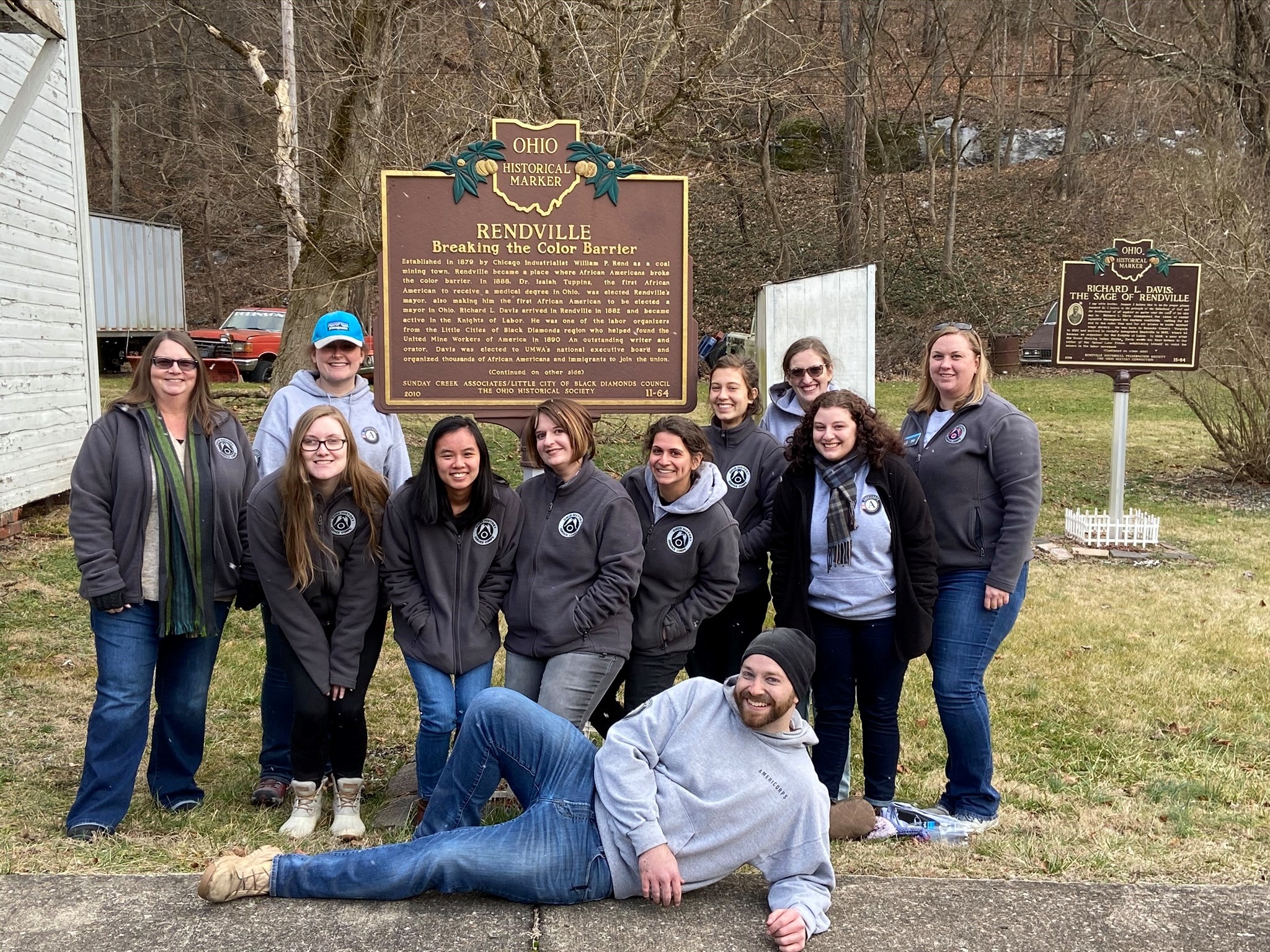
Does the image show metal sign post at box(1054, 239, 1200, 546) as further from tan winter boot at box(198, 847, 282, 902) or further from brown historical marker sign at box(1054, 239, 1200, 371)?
tan winter boot at box(198, 847, 282, 902)

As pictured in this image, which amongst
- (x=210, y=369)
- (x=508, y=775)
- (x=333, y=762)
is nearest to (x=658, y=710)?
(x=508, y=775)

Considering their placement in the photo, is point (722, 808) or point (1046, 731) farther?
point (1046, 731)

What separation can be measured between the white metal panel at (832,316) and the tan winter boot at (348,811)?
5088 mm

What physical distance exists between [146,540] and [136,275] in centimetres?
2180

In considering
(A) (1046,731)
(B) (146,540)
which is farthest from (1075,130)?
(B) (146,540)

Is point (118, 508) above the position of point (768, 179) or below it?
below

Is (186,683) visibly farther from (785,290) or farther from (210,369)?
(210,369)

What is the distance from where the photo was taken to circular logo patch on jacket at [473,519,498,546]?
13.9ft

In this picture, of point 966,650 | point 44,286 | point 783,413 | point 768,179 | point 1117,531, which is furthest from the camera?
point 768,179

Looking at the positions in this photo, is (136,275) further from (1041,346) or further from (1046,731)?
(1046,731)

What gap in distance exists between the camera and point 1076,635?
301 inches

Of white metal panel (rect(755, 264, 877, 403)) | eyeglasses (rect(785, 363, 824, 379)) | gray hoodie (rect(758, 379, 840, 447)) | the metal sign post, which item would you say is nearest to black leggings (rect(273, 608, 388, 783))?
gray hoodie (rect(758, 379, 840, 447))

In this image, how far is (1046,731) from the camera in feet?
19.2

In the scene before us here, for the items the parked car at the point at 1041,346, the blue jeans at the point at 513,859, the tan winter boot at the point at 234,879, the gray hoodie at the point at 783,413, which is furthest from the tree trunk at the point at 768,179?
the tan winter boot at the point at 234,879
